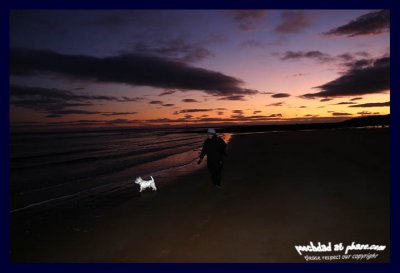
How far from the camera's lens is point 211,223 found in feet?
25.2

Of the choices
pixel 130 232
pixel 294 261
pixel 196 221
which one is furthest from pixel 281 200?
pixel 130 232

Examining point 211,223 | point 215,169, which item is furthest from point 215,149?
point 211,223

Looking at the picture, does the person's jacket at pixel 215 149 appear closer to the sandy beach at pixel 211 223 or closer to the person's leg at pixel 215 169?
the person's leg at pixel 215 169

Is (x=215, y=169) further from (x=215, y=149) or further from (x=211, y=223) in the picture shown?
(x=211, y=223)

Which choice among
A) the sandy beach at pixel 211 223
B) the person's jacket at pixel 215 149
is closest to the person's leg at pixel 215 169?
the person's jacket at pixel 215 149

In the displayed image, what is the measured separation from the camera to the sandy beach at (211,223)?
250 inches

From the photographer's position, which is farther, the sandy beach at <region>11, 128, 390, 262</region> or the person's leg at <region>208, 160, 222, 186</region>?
the person's leg at <region>208, 160, 222, 186</region>

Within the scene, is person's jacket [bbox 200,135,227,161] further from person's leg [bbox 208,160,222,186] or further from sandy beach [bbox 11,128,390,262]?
sandy beach [bbox 11,128,390,262]

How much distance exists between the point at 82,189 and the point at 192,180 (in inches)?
169

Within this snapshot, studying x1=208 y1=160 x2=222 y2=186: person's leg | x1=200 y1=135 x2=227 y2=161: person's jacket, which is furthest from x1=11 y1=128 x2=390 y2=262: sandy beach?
x1=200 y1=135 x2=227 y2=161: person's jacket

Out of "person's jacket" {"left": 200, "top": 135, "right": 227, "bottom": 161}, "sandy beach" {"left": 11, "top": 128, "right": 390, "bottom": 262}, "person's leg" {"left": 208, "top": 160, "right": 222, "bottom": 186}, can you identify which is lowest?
"sandy beach" {"left": 11, "top": 128, "right": 390, "bottom": 262}

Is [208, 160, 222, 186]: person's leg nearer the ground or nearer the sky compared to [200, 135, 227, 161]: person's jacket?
nearer the ground

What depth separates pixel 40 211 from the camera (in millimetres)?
9836

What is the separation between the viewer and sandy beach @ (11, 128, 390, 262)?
6.35 m
